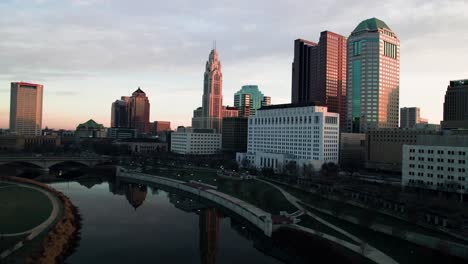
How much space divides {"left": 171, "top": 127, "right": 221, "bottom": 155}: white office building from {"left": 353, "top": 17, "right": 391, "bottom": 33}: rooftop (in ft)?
234

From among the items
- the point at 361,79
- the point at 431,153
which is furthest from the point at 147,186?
the point at 361,79

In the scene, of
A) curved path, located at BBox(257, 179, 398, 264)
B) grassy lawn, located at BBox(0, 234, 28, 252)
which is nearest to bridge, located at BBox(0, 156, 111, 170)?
grassy lawn, located at BBox(0, 234, 28, 252)

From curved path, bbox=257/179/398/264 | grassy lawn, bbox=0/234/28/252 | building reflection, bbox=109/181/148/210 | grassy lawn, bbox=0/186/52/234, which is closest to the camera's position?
grassy lawn, bbox=0/234/28/252

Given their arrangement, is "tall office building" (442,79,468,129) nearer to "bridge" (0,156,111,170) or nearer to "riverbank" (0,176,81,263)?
"bridge" (0,156,111,170)

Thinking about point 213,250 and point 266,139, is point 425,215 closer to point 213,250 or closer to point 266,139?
point 213,250

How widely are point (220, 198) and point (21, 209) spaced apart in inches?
1190

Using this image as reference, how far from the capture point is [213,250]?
42.9 m

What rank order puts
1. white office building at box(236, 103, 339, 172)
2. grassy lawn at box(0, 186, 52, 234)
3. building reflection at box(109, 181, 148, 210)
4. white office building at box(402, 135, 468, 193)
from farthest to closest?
white office building at box(236, 103, 339, 172) < building reflection at box(109, 181, 148, 210) < white office building at box(402, 135, 468, 193) < grassy lawn at box(0, 186, 52, 234)

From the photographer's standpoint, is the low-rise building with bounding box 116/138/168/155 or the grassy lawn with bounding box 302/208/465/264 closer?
the grassy lawn with bounding box 302/208/465/264

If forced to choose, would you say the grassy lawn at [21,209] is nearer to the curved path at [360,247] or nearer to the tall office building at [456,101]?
the curved path at [360,247]

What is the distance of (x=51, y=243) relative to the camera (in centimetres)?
3838

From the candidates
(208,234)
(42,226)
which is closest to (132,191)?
(208,234)

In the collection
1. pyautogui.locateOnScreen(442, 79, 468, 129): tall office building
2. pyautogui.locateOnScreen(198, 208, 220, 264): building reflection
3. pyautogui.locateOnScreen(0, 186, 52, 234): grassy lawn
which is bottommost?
pyautogui.locateOnScreen(198, 208, 220, 264): building reflection

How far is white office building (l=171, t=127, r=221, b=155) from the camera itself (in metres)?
158
